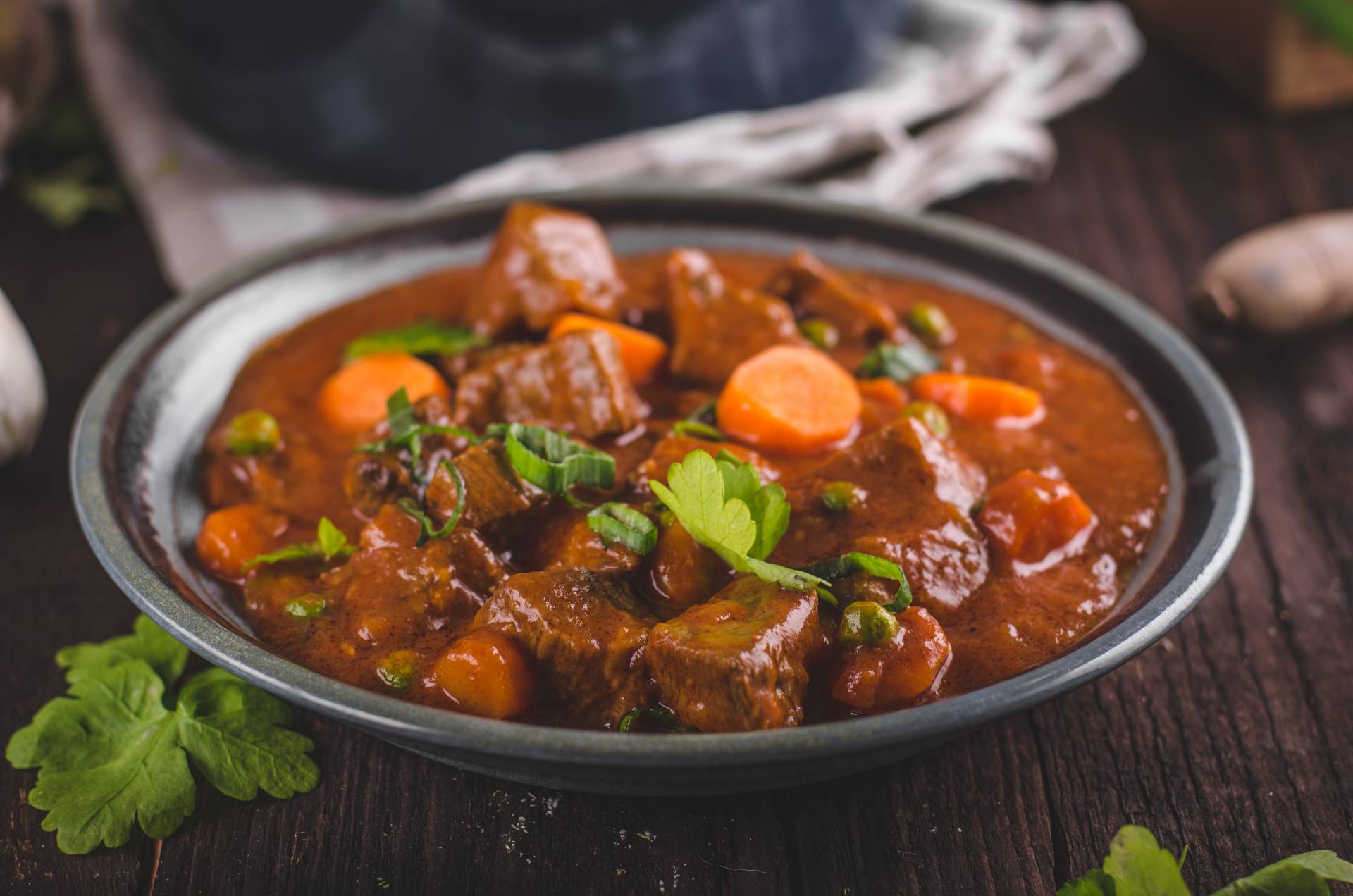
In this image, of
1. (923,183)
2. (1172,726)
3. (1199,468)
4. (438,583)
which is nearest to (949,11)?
(923,183)

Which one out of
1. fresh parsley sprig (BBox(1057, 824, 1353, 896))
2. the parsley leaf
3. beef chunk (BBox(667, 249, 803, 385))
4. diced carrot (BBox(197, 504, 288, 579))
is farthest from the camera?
beef chunk (BBox(667, 249, 803, 385))

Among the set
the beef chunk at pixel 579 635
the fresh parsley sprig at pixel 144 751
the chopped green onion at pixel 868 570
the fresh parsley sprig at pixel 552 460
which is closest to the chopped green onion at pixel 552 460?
the fresh parsley sprig at pixel 552 460

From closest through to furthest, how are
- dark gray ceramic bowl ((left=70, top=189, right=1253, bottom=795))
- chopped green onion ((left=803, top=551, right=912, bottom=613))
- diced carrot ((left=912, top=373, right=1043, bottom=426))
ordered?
dark gray ceramic bowl ((left=70, top=189, right=1253, bottom=795))
chopped green onion ((left=803, top=551, right=912, bottom=613))
diced carrot ((left=912, top=373, right=1043, bottom=426))

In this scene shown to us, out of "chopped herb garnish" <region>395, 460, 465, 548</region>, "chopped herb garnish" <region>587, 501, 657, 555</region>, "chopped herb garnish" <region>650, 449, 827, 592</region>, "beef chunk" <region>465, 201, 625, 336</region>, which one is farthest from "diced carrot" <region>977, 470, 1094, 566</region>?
"beef chunk" <region>465, 201, 625, 336</region>

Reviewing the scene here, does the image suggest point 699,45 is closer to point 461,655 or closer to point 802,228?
point 802,228

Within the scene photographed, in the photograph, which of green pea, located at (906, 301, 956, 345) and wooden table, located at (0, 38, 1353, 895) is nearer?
wooden table, located at (0, 38, 1353, 895)

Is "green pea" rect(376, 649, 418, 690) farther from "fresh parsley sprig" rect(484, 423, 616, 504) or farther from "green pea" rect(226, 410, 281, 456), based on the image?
"green pea" rect(226, 410, 281, 456)

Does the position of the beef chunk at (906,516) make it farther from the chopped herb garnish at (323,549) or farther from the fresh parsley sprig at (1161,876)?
the chopped herb garnish at (323,549)
